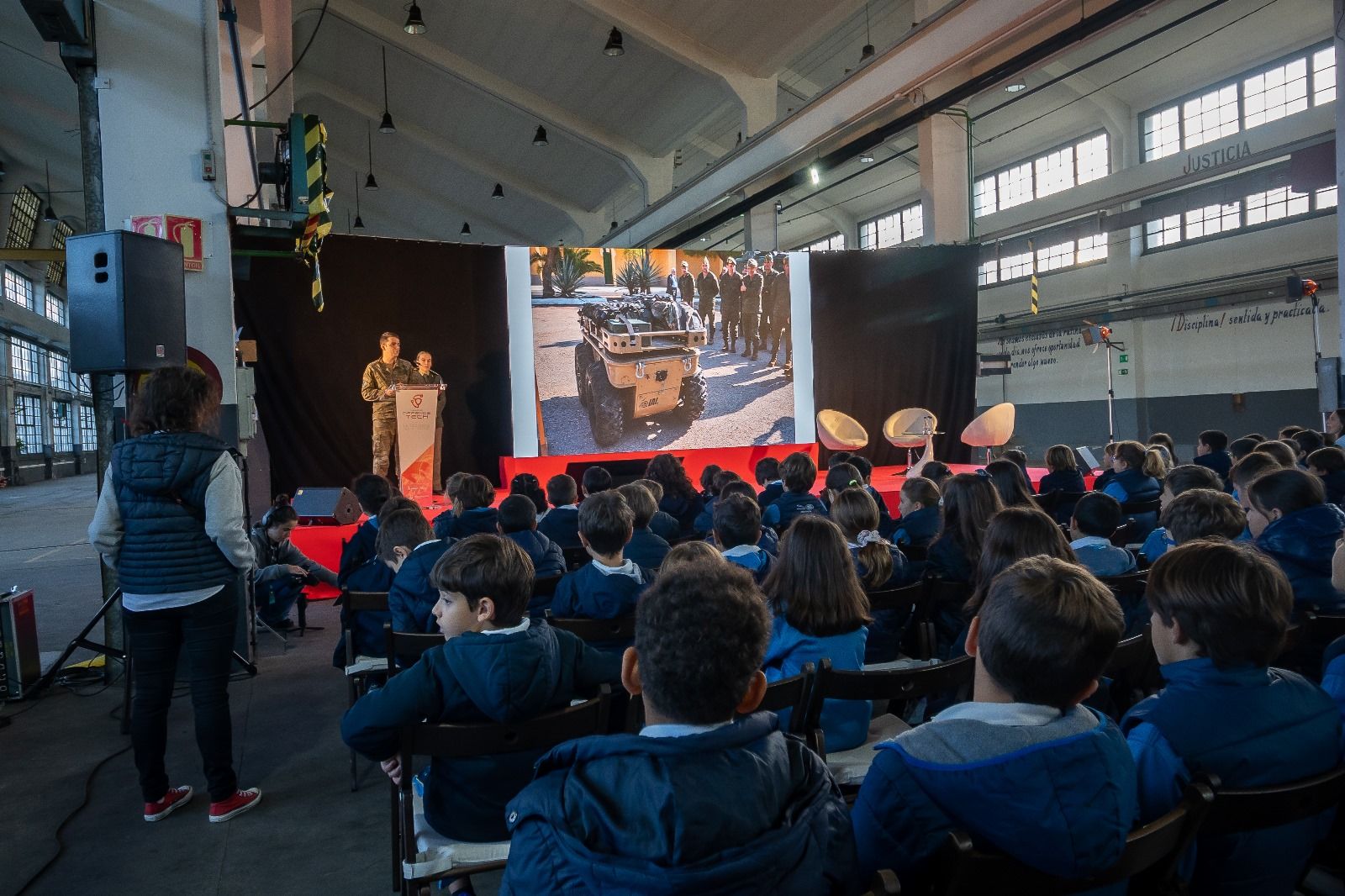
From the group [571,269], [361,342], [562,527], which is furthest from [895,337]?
[562,527]

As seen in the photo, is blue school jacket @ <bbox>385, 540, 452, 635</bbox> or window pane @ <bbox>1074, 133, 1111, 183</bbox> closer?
blue school jacket @ <bbox>385, 540, 452, 635</bbox>

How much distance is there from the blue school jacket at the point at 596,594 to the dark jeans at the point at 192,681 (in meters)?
1.05

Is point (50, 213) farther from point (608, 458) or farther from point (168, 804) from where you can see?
point (168, 804)

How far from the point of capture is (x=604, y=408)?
971cm

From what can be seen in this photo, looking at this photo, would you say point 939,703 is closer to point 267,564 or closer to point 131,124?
point 267,564

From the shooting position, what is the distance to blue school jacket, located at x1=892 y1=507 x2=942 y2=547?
378 centimetres

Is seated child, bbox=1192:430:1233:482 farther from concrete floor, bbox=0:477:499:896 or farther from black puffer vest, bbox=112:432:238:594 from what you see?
black puffer vest, bbox=112:432:238:594

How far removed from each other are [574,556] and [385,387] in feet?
17.1

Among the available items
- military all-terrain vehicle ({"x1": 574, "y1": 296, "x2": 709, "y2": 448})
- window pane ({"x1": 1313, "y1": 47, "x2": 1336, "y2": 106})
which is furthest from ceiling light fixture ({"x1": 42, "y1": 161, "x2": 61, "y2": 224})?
window pane ({"x1": 1313, "y1": 47, "x2": 1336, "y2": 106})

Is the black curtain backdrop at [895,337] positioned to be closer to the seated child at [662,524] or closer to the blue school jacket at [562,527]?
the seated child at [662,524]

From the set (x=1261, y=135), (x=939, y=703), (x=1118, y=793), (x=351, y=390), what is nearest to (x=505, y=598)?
(x=1118, y=793)

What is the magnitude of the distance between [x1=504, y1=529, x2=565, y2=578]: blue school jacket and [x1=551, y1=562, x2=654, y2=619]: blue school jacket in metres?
0.67

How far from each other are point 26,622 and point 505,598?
344cm

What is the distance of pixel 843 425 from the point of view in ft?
34.3
